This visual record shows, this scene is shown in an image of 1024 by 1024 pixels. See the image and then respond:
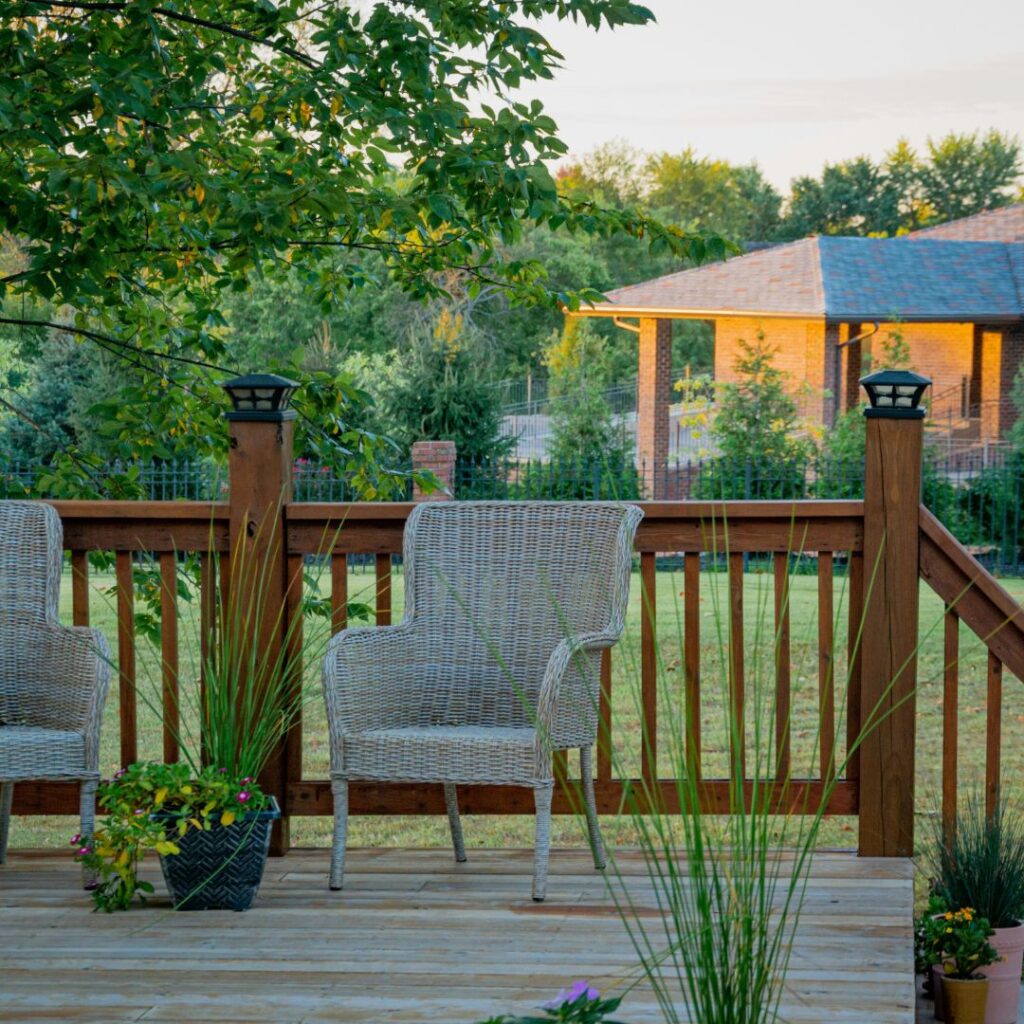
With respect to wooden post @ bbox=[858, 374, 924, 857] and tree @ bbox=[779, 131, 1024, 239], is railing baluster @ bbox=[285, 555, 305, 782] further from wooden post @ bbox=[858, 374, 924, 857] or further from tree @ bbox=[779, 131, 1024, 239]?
tree @ bbox=[779, 131, 1024, 239]

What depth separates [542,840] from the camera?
3.18 m

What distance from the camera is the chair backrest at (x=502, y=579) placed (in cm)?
362

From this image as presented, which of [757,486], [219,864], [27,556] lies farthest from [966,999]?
[757,486]

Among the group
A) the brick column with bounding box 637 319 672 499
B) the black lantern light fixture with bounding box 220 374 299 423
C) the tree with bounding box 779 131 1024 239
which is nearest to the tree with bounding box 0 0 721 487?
the black lantern light fixture with bounding box 220 374 299 423

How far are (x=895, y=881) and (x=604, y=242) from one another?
33.1m

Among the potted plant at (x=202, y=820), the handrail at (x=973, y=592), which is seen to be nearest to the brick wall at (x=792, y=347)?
the handrail at (x=973, y=592)

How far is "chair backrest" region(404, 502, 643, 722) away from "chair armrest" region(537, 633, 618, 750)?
26 centimetres

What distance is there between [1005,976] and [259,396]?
2283mm

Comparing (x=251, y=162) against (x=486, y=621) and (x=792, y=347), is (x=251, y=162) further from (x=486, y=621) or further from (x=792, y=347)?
(x=792, y=347)

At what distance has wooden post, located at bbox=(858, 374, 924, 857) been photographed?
357 centimetres

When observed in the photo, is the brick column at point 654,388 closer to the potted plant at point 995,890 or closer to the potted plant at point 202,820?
the potted plant at point 995,890

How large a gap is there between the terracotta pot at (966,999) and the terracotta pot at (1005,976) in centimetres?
3

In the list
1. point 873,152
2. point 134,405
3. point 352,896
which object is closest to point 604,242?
point 873,152

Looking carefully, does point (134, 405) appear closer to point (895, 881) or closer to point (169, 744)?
point (169, 744)
